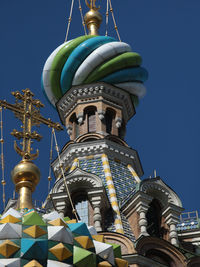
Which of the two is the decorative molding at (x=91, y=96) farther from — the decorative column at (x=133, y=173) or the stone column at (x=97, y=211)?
the stone column at (x=97, y=211)

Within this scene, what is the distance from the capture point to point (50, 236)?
20.3m

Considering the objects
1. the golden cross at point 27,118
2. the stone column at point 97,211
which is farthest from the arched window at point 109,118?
the golden cross at point 27,118

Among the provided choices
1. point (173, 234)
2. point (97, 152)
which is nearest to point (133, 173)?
point (97, 152)

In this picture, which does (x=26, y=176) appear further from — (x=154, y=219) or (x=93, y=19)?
(x=93, y=19)

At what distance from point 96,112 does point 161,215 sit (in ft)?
19.2

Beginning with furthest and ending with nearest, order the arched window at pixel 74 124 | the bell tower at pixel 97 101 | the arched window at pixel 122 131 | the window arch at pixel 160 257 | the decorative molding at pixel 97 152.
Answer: the arched window at pixel 122 131 < the arched window at pixel 74 124 < the decorative molding at pixel 97 152 < the bell tower at pixel 97 101 < the window arch at pixel 160 257

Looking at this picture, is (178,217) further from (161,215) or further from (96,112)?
(96,112)

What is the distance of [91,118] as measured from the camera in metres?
34.8

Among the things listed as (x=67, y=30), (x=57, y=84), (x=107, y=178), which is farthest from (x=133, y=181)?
(x=67, y=30)

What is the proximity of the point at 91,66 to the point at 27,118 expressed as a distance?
34.8 ft

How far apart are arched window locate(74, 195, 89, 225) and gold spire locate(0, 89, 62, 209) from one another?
4.49m

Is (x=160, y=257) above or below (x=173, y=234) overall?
below

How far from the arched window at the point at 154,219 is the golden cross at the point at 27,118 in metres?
5.85

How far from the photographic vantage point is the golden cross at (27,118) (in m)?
23.8
